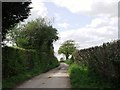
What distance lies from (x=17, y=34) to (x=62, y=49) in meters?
69.8

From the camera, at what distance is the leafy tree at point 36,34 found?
5572 cm

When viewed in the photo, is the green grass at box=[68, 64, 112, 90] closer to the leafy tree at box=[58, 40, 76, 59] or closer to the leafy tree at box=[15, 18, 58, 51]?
the leafy tree at box=[15, 18, 58, 51]

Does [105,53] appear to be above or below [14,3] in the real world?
below

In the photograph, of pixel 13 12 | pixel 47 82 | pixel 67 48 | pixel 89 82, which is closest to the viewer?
pixel 89 82

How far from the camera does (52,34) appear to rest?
59719 mm

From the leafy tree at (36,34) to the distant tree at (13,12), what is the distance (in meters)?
32.7

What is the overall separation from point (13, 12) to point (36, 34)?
117 ft

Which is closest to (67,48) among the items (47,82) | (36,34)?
(36,34)

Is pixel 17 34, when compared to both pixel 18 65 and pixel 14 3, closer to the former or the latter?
pixel 18 65

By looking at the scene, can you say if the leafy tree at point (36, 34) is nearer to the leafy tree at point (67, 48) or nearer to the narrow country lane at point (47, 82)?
the narrow country lane at point (47, 82)

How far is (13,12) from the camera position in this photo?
Result: 825 inches

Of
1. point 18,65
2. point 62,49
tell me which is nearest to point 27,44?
point 18,65

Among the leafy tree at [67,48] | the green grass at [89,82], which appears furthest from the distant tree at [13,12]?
the leafy tree at [67,48]

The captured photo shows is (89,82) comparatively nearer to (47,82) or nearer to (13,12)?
(47,82)
